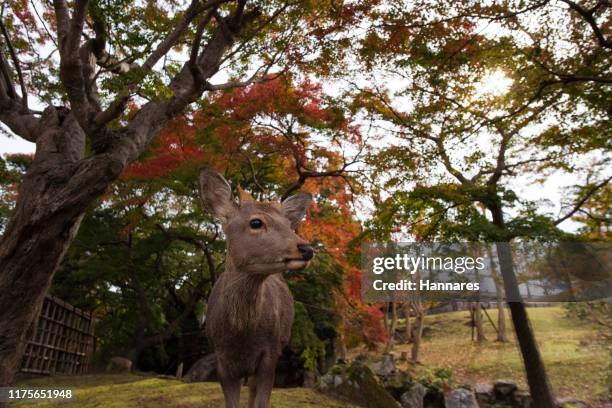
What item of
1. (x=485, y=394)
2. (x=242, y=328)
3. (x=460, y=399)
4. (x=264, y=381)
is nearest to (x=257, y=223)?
(x=242, y=328)

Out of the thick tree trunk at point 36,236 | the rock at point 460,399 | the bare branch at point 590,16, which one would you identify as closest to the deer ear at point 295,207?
the thick tree trunk at point 36,236

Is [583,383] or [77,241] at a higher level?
[77,241]

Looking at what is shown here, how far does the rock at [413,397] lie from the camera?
9.86 m

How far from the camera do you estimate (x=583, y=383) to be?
1288 cm

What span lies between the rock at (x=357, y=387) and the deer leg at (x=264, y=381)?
3726 mm

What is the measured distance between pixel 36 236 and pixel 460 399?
1108cm

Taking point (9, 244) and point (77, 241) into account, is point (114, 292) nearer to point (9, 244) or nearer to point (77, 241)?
point (77, 241)

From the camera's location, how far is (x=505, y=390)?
12.6m

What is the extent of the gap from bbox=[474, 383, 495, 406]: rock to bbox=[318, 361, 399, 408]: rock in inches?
319

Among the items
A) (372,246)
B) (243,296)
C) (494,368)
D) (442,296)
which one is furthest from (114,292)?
(494,368)

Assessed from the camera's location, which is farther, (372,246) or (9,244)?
(372,246)

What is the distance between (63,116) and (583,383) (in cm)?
1666

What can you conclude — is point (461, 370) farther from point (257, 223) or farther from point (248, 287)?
point (257, 223)

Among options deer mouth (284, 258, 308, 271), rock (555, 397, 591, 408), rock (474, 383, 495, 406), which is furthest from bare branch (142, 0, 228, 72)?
rock (474, 383, 495, 406)
